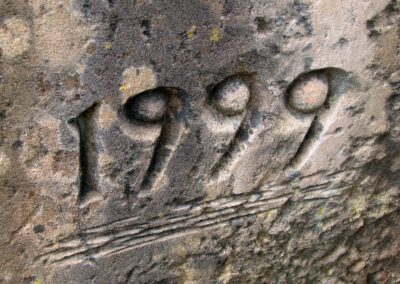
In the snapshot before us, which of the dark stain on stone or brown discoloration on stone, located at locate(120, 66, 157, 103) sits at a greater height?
brown discoloration on stone, located at locate(120, 66, 157, 103)

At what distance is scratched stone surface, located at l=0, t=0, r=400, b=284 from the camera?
0.83 metres

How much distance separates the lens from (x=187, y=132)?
0.97 m

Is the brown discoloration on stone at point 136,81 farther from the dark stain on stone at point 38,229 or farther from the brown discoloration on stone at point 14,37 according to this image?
the dark stain on stone at point 38,229

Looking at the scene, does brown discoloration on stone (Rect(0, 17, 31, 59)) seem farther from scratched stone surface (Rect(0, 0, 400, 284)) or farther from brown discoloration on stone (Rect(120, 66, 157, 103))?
brown discoloration on stone (Rect(120, 66, 157, 103))

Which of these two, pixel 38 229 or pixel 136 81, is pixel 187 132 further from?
pixel 38 229

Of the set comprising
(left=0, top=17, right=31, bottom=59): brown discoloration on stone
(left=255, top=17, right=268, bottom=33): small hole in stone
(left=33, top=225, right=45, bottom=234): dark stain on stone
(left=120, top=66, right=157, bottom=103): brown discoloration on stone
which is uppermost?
(left=0, top=17, right=31, bottom=59): brown discoloration on stone

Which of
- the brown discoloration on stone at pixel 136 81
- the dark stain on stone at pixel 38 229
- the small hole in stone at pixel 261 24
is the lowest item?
the dark stain on stone at pixel 38 229

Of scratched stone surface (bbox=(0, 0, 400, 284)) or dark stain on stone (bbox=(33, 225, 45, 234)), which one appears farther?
dark stain on stone (bbox=(33, 225, 45, 234))

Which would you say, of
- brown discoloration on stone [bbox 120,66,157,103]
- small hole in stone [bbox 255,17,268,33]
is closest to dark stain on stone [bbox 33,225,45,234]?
brown discoloration on stone [bbox 120,66,157,103]

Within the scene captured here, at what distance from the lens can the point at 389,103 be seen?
1127 millimetres

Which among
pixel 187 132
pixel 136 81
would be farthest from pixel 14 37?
pixel 187 132

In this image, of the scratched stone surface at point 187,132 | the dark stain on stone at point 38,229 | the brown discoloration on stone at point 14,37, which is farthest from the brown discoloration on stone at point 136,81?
the dark stain on stone at point 38,229

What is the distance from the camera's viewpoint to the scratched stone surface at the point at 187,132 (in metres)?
0.83

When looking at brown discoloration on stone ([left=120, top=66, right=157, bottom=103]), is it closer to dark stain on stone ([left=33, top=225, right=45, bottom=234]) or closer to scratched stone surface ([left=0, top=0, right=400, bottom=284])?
scratched stone surface ([left=0, top=0, right=400, bottom=284])
